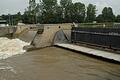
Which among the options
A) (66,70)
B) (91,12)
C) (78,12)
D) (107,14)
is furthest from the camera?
(91,12)

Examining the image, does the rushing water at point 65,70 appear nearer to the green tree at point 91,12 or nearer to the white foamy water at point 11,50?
the white foamy water at point 11,50

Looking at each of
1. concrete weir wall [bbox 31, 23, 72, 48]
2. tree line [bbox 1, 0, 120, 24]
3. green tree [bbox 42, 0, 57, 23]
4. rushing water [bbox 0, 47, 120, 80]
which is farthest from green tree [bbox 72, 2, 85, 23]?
rushing water [bbox 0, 47, 120, 80]

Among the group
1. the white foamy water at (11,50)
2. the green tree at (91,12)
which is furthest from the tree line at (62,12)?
the white foamy water at (11,50)

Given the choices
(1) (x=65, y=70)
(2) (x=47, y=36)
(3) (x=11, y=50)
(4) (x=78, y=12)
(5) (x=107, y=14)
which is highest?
(4) (x=78, y=12)

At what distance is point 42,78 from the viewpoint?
33.8 feet

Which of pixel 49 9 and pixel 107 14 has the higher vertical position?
pixel 49 9

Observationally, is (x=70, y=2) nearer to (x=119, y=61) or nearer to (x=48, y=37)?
(x=48, y=37)

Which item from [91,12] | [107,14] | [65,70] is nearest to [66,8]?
[91,12]

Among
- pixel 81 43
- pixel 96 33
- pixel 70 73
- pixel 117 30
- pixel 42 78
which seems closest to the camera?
pixel 42 78

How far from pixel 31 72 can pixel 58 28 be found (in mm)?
11839

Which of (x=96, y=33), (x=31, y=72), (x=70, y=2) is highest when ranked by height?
(x=70, y=2)

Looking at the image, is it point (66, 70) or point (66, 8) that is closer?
point (66, 70)

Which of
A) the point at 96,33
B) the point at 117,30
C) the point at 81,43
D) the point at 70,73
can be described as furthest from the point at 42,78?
the point at 81,43

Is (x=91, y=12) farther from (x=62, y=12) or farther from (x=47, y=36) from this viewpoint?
(x=47, y=36)
